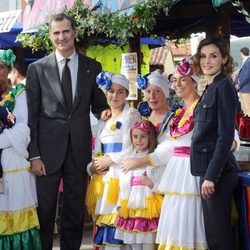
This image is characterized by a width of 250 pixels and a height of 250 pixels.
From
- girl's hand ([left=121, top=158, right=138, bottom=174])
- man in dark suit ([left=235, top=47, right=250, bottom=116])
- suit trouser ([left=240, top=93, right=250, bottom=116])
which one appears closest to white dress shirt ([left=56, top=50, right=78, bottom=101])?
girl's hand ([left=121, top=158, right=138, bottom=174])

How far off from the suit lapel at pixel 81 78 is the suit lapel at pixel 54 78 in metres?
0.13

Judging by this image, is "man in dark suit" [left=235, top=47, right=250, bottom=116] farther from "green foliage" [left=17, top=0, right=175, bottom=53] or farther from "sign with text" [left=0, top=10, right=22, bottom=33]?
"sign with text" [left=0, top=10, right=22, bottom=33]

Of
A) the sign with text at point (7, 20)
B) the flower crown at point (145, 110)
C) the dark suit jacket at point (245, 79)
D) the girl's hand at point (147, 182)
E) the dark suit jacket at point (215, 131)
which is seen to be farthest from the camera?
the sign with text at point (7, 20)

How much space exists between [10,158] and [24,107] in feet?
1.45

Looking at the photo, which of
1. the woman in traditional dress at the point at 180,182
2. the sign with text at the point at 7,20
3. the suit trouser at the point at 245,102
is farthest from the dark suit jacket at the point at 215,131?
the sign with text at the point at 7,20

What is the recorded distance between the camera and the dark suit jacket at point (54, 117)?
15.3 feet

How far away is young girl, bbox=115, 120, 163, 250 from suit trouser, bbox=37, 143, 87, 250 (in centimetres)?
43

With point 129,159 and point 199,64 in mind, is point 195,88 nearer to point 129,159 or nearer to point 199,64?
point 199,64

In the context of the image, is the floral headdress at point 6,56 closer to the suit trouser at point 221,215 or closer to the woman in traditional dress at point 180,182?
the woman in traditional dress at point 180,182

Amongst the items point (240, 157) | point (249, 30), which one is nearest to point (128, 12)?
point (240, 157)

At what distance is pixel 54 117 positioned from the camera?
4668mm

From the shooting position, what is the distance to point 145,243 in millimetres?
4328

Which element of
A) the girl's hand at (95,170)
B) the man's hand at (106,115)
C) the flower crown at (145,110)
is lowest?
the girl's hand at (95,170)

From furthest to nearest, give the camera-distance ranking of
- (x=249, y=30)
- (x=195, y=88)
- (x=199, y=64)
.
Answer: (x=249, y=30) < (x=195, y=88) < (x=199, y=64)
